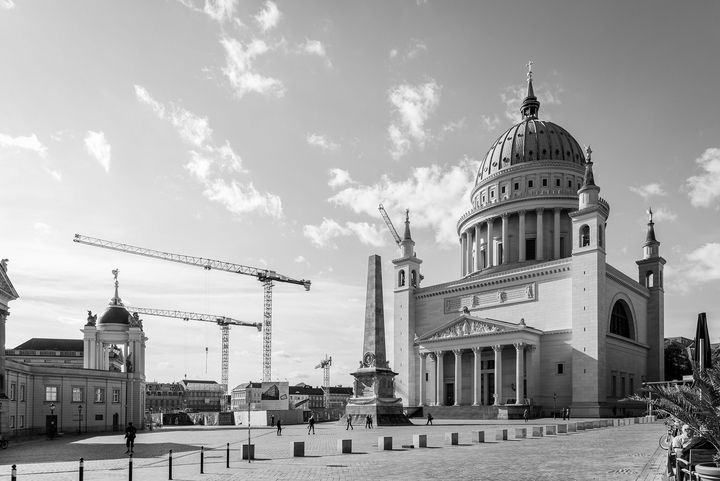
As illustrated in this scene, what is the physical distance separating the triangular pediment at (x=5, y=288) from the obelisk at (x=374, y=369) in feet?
87.4

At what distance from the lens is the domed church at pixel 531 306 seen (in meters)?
74.4

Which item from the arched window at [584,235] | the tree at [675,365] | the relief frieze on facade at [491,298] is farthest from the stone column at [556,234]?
the tree at [675,365]

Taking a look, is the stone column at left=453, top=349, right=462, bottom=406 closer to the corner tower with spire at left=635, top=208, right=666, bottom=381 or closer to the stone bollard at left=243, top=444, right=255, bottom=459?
the corner tower with spire at left=635, top=208, right=666, bottom=381

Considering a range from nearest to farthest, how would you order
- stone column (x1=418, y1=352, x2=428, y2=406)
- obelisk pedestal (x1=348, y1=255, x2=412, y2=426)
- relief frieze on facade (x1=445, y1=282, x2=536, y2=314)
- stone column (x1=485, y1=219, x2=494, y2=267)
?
obelisk pedestal (x1=348, y1=255, x2=412, y2=426) < relief frieze on facade (x1=445, y1=282, x2=536, y2=314) < stone column (x1=418, y1=352, x2=428, y2=406) < stone column (x1=485, y1=219, x2=494, y2=267)

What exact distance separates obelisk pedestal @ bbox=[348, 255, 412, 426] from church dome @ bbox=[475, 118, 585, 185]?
171ft

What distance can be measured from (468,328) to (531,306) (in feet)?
26.5

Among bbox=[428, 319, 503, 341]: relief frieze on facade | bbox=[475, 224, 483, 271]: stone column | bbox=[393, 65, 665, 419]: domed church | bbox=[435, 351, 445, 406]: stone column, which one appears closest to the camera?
bbox=[393, 65, 665, 419]: domed church

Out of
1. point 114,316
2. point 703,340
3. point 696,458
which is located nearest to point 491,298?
point 114,316

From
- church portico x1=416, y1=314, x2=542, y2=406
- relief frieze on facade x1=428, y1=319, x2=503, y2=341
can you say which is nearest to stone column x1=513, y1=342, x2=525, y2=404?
church portico x1=416, y1=314, x2=542, y2=406

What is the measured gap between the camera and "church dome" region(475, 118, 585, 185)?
100000 millimetres

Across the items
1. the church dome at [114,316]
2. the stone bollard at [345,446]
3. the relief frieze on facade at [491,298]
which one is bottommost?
the stone bollard at [345,446]

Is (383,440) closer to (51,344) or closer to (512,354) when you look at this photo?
(512,354)

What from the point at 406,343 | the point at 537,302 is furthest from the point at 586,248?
the point at 406,343

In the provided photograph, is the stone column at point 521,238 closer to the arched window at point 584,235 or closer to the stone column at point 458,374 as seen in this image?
the arched window at point 584,235
